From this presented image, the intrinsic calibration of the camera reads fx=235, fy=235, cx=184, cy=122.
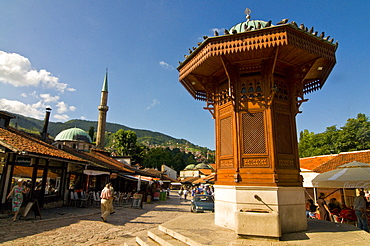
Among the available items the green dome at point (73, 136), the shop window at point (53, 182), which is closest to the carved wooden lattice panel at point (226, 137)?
the shop window at point (53, 182)

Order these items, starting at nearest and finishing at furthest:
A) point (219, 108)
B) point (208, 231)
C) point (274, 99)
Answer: point (208, 231)
point (274, 99)
point (219, 108)

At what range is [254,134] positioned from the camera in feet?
22.7

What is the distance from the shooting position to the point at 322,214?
9484mm

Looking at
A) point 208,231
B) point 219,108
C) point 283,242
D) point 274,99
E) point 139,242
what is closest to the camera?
point 283,242

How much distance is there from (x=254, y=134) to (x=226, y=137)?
0.95m

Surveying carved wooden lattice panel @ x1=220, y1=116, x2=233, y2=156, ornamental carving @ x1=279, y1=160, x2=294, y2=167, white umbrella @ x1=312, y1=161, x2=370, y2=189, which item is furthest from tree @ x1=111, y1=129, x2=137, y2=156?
ornamental carving @ x1=279, y1=160, x2=294, y2=167

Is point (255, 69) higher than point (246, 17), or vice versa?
point (246, 17)

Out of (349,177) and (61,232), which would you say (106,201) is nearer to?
(61,232)

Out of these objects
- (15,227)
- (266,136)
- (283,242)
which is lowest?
(15,227)

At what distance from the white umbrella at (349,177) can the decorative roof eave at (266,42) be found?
171 inches

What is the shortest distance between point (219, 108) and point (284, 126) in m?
2.16

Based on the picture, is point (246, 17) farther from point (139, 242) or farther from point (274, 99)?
point (139, 242)

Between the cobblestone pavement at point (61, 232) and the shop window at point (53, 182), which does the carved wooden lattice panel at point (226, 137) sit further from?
the shop window at point (53, 182)

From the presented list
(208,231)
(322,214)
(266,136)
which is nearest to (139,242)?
(208,231)
